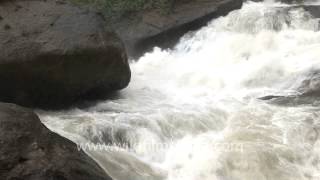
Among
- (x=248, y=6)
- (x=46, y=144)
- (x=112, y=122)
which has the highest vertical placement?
(x=46, y=144)

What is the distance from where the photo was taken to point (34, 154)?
16.4ft

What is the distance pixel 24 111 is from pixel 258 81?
21.6ft

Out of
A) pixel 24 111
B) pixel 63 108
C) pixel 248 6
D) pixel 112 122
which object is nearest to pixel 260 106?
pixel 112 122

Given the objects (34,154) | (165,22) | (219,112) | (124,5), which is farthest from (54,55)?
(124,5)

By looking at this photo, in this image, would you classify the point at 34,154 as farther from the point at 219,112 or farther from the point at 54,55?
the point at 219,112

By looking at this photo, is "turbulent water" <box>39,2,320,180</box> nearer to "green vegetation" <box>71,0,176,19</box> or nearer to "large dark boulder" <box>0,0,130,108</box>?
"large dark boulder" <box>0,0,130,108</box>

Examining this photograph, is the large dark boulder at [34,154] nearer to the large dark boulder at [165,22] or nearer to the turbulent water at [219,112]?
the turbulent water at [219,112]

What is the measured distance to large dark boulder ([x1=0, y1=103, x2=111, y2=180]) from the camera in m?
4.80

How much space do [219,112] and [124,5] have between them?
7393mm

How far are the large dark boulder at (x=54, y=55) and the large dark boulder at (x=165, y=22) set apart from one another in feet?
14.4

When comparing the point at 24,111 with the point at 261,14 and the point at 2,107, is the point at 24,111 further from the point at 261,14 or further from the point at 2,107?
the point at 261,14

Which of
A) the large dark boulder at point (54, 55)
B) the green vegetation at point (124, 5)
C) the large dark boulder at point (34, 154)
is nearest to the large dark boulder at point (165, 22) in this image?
the green vegetation at point (124, 5)

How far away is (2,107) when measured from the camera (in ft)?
18.0

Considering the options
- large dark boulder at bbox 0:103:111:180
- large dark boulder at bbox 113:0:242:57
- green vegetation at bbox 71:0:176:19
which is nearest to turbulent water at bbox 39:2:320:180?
large dark boulder at bbox 113:0:242:57
